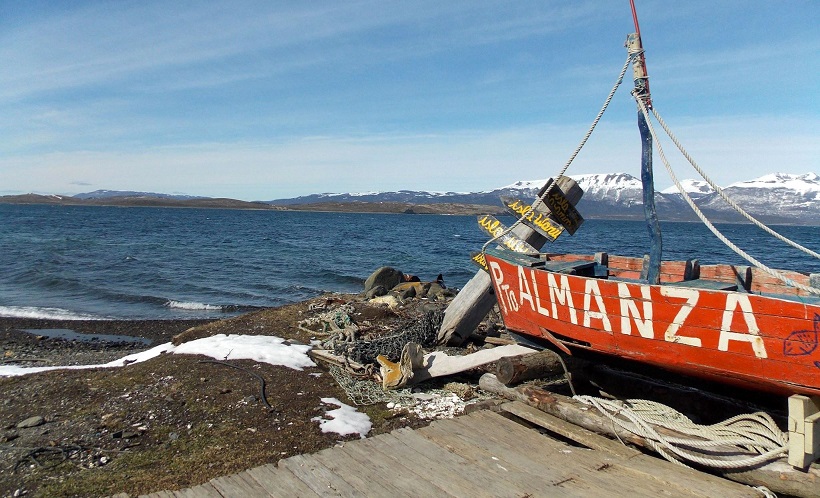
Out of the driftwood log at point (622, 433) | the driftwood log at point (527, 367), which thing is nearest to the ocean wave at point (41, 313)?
the driftwood log at point (527, 367)

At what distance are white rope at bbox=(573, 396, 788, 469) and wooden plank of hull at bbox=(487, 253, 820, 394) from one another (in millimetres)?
421

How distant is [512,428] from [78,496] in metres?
4.37

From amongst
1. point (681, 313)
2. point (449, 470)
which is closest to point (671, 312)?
point (681, 313)

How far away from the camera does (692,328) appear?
220 inches

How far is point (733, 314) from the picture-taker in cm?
522

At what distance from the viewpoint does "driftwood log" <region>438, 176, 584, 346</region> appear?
1022cm

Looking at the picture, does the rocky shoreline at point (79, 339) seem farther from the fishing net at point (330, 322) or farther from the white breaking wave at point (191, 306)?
the fishing net at point (330, 322)

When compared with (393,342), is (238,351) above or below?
below

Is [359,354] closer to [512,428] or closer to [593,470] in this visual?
[512,428]

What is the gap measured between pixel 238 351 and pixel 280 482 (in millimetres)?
5784

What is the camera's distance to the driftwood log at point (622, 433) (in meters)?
4.71

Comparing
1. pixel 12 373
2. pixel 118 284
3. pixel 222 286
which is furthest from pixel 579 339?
pixel 118 284

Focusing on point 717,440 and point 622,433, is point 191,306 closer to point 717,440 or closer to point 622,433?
point 622,433

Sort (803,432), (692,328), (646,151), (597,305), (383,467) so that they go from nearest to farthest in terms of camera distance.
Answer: (803,432) < (383,467) < (692,328) < (597,305) < (646,151)
